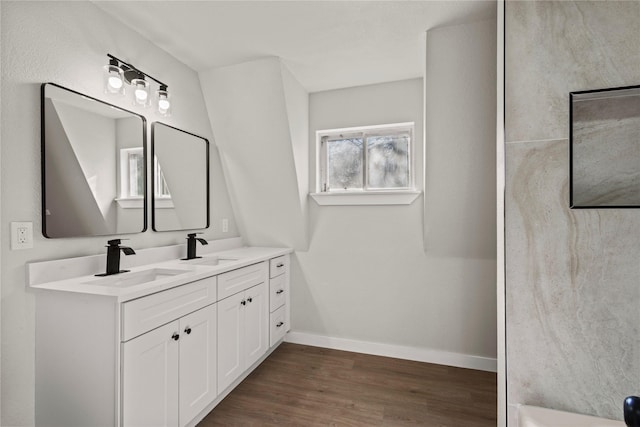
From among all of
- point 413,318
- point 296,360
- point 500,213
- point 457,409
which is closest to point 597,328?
point 500,213

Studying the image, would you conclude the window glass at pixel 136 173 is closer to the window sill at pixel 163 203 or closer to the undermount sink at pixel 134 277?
the window sill at pixel 163 203

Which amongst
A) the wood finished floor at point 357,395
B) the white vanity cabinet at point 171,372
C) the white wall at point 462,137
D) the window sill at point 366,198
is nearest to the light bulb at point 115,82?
the white vanity cabinet at point 171,372

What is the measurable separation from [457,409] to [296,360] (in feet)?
4.01

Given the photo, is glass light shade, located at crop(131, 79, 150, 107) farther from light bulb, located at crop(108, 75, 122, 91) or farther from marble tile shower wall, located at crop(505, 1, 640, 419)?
marble tile shower wall, located at crop(505, 1, 640, 419)

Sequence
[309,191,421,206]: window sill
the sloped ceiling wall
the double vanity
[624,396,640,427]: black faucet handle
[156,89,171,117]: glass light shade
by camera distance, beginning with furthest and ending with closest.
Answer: [309,191,421,206]: window sill → the sloped ceiling wall → [156,89,171,117]: glass light shade → the double vanity → [624,396,640,427]: black faucet handle

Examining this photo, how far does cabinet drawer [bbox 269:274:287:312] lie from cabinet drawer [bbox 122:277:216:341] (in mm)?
791

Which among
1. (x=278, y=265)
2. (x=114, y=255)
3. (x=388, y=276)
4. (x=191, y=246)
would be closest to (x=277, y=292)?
(x=278, y=265)

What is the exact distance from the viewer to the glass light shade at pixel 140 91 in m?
1.87

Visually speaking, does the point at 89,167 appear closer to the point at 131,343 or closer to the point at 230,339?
the point at 131,343

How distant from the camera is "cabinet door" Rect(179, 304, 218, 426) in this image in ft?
5.14

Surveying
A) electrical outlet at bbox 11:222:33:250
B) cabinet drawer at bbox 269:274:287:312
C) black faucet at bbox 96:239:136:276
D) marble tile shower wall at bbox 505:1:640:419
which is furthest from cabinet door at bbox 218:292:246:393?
marble tile shower wall at bbox 505:1:640:419

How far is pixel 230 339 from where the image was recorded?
196 centimetres

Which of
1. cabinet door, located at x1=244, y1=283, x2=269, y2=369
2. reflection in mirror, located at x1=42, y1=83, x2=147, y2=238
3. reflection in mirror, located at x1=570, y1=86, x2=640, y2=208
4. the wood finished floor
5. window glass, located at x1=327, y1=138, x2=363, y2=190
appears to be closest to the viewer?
reflection in mirror, located at x1=570, y1=86, x2=640, y2=208

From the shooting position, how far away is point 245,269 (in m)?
2.15
